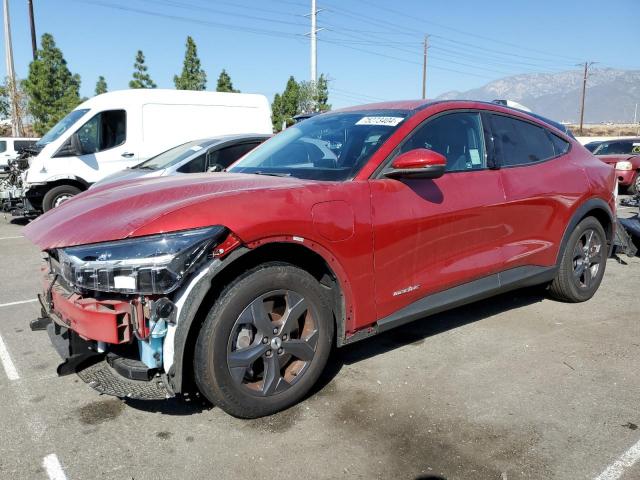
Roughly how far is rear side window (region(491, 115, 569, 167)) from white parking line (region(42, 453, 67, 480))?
133 inches

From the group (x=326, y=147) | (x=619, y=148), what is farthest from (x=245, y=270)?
(x=619, y=148)

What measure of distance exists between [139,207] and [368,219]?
1.24m

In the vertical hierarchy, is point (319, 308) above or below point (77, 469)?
above

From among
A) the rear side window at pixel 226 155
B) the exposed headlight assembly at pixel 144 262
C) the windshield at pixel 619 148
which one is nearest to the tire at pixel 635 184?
the windshield at pixel 619 148

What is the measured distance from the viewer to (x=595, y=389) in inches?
126

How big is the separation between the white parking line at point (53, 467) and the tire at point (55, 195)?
311 inches

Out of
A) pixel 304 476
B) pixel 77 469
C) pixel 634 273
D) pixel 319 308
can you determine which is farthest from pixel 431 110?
pixel 634 273

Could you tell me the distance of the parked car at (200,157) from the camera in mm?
7422

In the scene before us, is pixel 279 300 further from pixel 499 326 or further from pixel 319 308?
pixel 499 326

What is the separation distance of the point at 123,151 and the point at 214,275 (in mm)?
8462

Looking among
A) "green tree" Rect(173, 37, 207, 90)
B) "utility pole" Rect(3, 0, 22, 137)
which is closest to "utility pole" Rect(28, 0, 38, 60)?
"utility pole" Rect(3, 0, 22, 137)

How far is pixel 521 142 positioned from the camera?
418 cm

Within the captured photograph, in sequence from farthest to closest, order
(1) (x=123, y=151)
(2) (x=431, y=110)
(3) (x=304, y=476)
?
(1) (x=123, y=151), (2) (x=431, y=110), (3) (x=304, y=476)

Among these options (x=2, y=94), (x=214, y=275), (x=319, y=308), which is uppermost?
(x=2, y=94)
